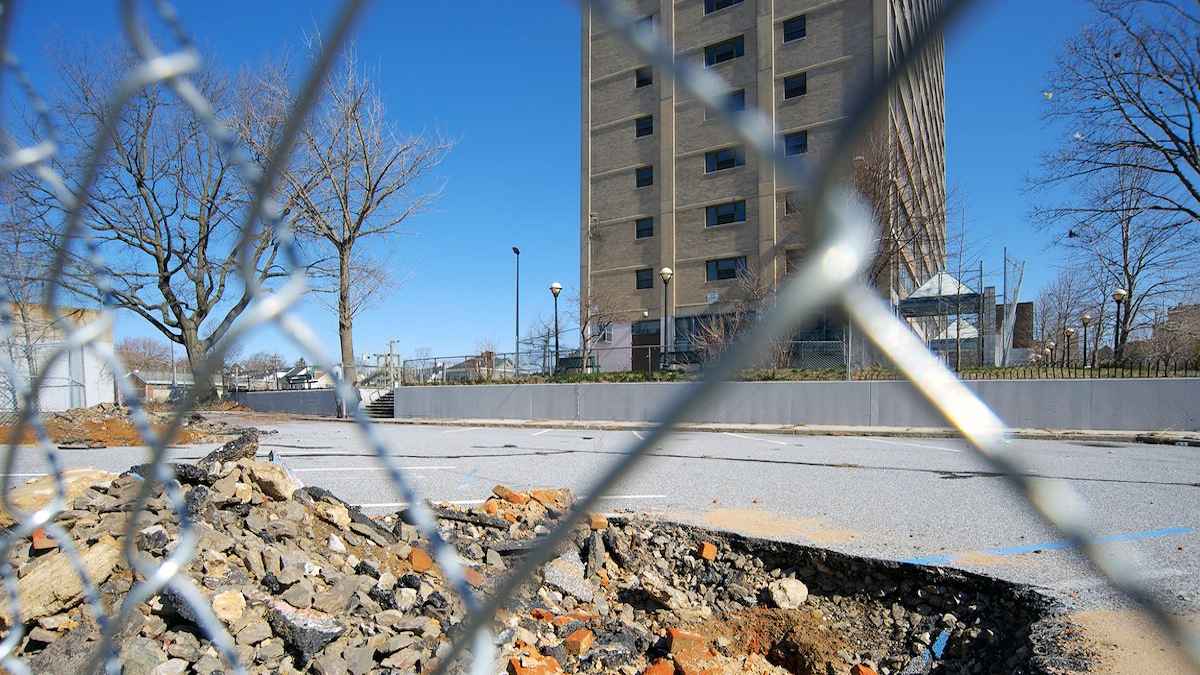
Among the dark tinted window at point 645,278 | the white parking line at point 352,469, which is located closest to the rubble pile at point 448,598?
the white parking line at point 352,469

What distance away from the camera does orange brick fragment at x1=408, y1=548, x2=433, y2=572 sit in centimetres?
432

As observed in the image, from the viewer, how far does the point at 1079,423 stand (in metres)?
15.2

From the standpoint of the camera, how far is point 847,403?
17.1 m

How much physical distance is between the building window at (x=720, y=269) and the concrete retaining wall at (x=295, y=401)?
61.2ft

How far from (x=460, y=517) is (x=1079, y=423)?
15504 mm

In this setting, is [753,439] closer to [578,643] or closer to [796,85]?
[578,643]

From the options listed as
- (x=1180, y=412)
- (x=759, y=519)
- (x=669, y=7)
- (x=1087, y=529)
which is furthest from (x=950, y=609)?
(x=669, y=7)

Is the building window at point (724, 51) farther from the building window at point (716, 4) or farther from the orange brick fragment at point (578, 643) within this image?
the orange brick fragment at point (578, 643)

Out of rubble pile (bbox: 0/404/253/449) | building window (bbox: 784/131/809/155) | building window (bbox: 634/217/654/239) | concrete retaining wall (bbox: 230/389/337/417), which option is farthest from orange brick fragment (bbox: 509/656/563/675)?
building window (bbox: 634/217/654/239)

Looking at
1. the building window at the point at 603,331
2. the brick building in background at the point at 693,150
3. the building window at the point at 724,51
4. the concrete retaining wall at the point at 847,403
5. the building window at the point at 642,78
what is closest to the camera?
the concrete retaining wall at the point at 847,403

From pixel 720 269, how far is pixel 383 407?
17.6 metres

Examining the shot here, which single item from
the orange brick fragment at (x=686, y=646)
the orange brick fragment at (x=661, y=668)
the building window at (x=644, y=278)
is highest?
the building window at (x=644, y=278)

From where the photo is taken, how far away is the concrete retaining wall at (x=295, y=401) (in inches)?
1110

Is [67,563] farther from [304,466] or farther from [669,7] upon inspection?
[669,7]
